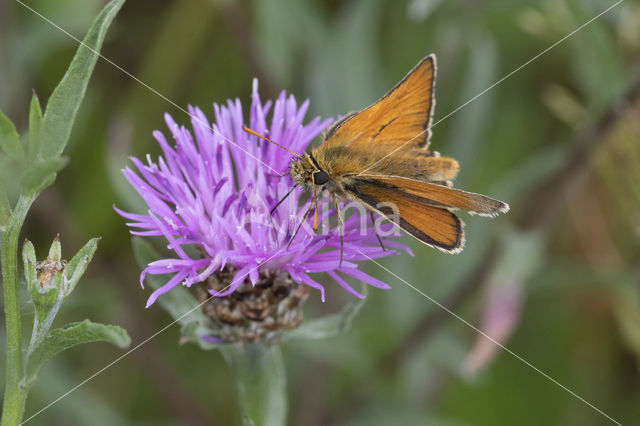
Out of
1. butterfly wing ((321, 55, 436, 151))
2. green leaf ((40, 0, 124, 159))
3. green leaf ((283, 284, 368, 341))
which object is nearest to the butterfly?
butterfly wing ((321, 55, 436, 151))

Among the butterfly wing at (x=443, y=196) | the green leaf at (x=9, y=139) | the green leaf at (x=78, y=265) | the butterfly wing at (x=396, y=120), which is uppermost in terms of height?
the butterfly wing at (x=396, y=120)

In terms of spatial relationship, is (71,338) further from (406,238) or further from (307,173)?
(406,238)

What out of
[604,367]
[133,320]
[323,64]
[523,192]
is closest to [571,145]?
[523,192]

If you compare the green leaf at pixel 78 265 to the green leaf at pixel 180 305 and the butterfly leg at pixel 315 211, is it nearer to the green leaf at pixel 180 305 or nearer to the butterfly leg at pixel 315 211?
the green leaf at pixel 180 305

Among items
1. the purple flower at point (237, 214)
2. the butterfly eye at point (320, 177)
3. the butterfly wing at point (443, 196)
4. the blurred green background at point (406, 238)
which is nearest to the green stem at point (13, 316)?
the purple flower at point (237, 214)

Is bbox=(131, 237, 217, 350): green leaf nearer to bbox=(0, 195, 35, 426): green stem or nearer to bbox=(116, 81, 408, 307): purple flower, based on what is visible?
bbox=(116, 81, 408, 307): purple flower

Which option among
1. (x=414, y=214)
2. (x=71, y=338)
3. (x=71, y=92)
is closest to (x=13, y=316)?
(x=71, y=338)
